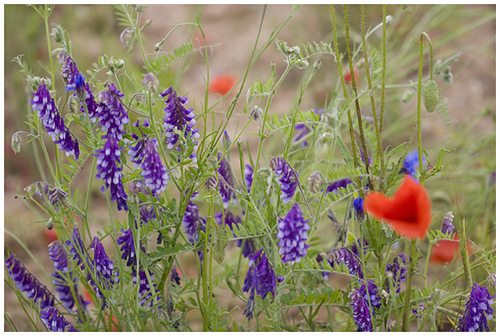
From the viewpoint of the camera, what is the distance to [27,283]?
873mm

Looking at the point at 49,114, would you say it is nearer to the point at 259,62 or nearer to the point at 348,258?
the point at 348,258

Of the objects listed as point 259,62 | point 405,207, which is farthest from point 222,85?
point 405,207

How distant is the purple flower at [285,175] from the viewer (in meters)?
0.73

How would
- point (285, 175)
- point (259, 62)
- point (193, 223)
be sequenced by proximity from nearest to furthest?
point (285, 175), point (193, 223), point (259, 62)

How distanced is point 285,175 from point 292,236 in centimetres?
8

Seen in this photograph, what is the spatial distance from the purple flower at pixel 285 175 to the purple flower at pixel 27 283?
1.42ft

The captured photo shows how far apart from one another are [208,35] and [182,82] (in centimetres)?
22

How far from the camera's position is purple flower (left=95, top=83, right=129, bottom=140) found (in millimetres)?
717

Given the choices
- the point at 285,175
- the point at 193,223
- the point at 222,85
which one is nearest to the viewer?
the point at 285,175

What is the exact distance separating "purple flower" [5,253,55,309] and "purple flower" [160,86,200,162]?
1.09 feet

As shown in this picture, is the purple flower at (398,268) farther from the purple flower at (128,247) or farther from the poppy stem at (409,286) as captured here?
the purple flower at (128,247)

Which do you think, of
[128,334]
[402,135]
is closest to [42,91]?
[128,334]

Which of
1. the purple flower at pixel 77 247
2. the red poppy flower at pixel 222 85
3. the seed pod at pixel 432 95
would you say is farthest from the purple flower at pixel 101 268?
the red poppy flower at pixel 222 85

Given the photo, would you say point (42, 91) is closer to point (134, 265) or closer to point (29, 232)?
point (134, 265)
